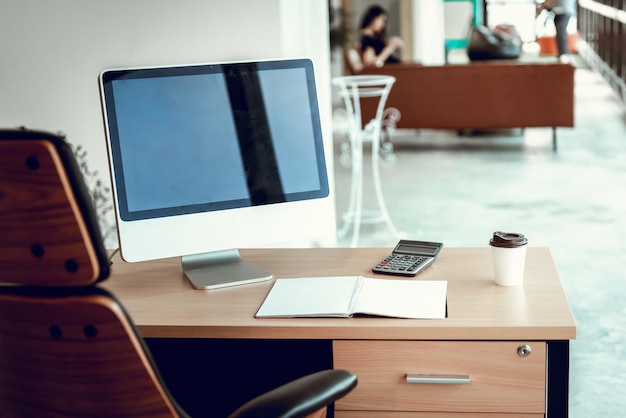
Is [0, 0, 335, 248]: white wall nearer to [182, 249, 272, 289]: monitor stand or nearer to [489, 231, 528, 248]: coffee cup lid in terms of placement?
[182, 249, 272, 289]: monitor stand

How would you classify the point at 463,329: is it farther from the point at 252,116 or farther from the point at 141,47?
the point at 141,47

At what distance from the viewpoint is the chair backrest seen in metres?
1.11

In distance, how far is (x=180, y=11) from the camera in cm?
325

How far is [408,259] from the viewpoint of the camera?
2014mm

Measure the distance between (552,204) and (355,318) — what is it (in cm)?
443

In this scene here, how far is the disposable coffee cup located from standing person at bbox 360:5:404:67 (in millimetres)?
8222

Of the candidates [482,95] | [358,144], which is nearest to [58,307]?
[358,144]

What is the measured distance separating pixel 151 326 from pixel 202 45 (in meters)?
1.81

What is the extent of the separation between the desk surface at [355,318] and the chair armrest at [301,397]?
0.31 meters

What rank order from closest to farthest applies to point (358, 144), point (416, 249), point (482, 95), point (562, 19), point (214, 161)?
point (214, 161) < point (416, 249) < point (358, 144) < point (482, 95) < point (562, 19)

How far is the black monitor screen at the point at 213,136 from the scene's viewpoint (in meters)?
1.88

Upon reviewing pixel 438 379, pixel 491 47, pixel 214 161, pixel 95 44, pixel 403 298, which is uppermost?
pixel 95 44

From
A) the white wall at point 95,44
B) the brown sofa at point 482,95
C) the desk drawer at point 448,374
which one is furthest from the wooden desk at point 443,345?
the brown sofa at point 482,95

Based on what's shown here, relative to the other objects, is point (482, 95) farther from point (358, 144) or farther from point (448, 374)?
point (448, 374)
